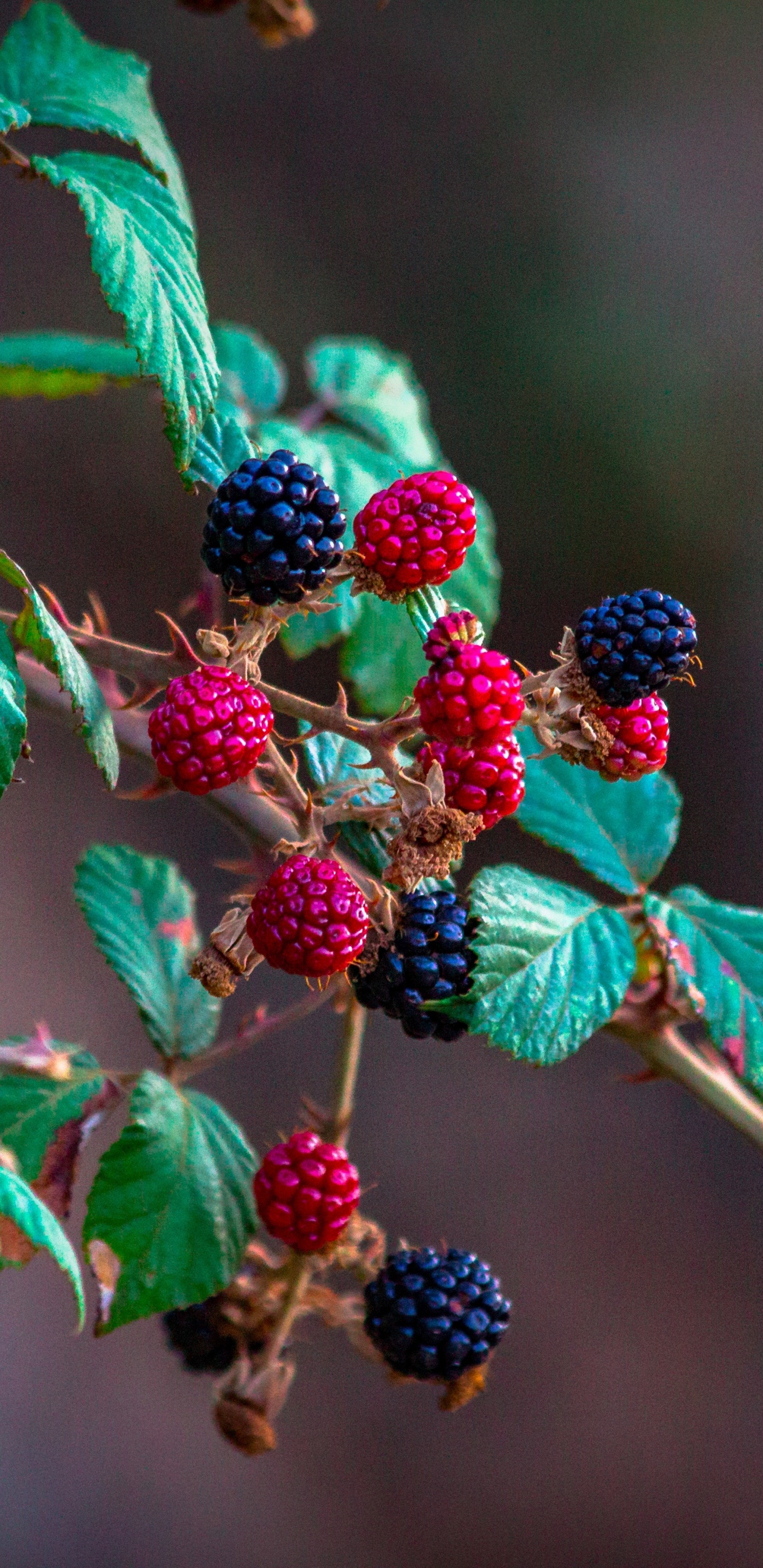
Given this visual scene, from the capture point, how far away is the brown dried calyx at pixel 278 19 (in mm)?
826

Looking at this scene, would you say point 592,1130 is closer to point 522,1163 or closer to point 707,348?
point 522,1163

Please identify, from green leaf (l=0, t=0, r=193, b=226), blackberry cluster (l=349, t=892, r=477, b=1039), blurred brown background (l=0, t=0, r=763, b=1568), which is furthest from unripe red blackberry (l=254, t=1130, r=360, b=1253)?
blurred brown background (l=0, t=0, r=763, b=1568)

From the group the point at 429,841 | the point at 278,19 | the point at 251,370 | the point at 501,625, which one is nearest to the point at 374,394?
the point at 251,370

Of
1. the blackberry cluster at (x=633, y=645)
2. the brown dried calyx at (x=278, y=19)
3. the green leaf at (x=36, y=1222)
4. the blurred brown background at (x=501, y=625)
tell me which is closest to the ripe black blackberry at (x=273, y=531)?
the blackberry cluster at (x=633, y=645)

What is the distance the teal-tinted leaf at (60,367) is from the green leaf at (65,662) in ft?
0.92

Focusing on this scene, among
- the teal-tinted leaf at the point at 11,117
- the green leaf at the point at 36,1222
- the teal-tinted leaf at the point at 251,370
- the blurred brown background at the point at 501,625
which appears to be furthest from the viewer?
the blurred brown background at the point at 501,625

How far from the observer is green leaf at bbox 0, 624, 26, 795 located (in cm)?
48

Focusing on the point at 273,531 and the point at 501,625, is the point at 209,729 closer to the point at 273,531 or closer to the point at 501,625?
the point at 273,531

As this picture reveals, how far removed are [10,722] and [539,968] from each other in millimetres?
260

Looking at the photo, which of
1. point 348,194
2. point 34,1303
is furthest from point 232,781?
point 348,194

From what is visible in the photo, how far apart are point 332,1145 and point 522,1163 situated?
1.50 m

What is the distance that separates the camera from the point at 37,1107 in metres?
0.68

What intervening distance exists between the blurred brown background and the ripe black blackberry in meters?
1.42

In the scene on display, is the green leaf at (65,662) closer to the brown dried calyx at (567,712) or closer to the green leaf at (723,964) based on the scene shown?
the brown dried calyx at (567,712)
